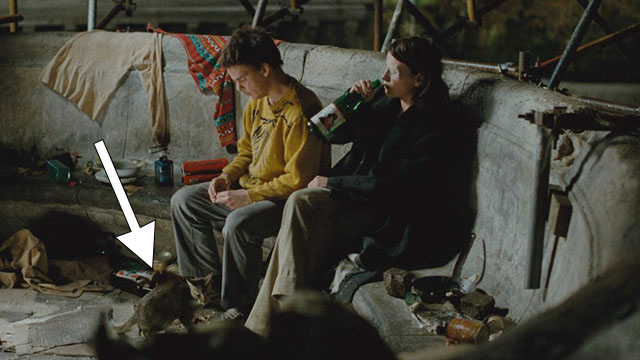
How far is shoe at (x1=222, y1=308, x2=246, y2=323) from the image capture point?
3.74m

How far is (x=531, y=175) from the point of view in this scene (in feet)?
9.61

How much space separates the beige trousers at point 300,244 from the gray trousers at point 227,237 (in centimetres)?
30

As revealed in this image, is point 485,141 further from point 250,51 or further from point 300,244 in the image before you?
point 250,51

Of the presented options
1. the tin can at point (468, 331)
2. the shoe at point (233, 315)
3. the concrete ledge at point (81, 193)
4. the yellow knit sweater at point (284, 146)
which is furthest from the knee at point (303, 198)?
the concrete ledge at point (81, 193)

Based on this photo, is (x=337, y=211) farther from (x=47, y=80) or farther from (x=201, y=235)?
(x=47, y=80)

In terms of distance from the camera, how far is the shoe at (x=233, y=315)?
374 centimetres

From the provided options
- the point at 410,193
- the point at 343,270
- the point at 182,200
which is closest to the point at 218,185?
the point at 182,200

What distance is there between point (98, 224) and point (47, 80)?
1359mm

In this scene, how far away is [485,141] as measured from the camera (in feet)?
11.3

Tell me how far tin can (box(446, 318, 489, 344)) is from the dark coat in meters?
0.70

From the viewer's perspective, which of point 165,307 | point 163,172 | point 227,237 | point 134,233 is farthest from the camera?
point 163,172

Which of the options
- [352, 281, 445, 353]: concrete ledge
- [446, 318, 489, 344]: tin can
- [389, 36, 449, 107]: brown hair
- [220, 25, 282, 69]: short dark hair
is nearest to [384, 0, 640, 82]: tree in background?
[220, 25, 282, 69]: short dark hair

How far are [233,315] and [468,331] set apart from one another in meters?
Result: 1.45

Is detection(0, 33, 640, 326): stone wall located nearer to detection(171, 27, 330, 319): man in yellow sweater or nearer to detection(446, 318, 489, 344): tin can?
detection(446, 318, 489, 344): tin can
